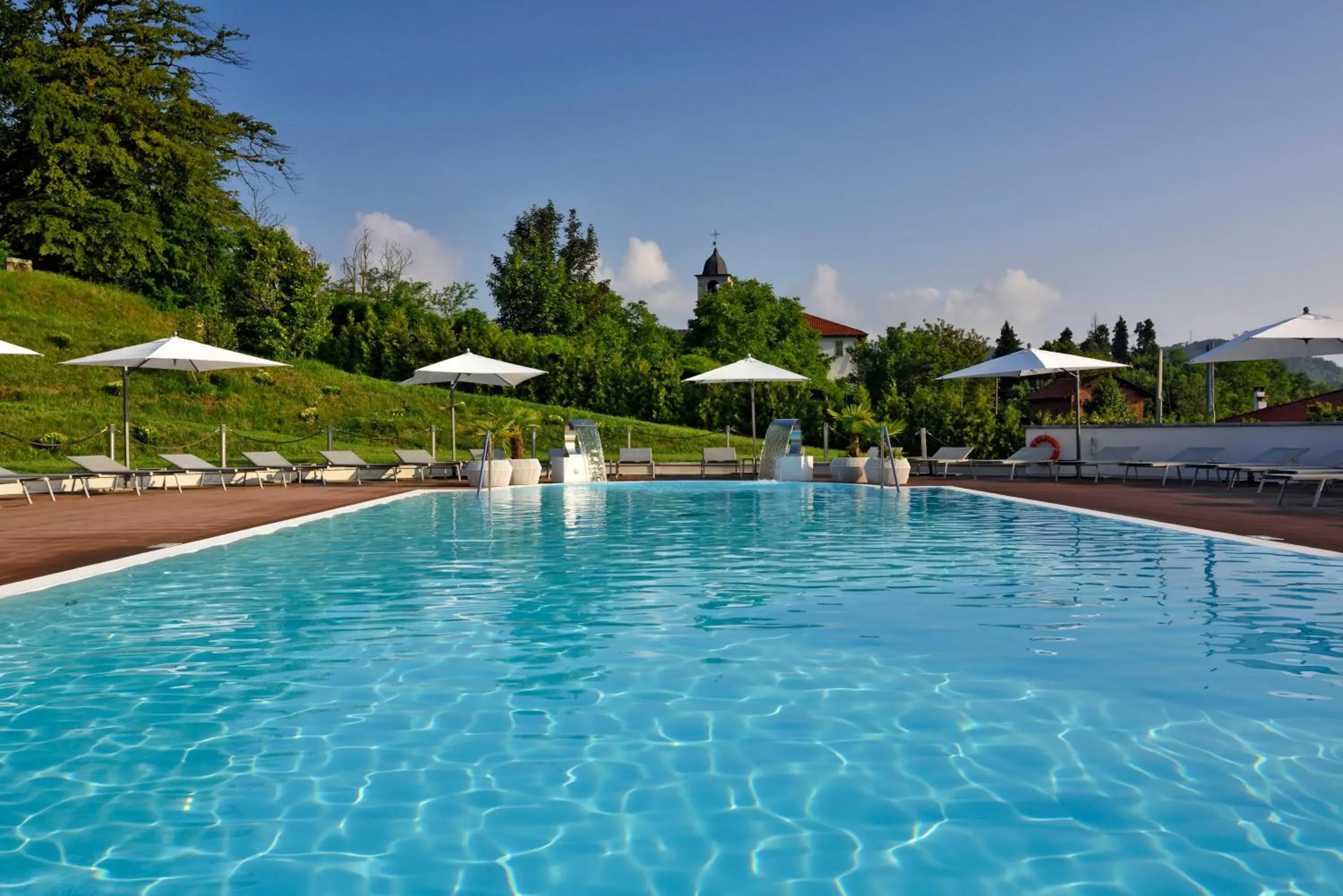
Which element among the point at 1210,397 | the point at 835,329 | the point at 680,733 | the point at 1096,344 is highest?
the point at 835,329

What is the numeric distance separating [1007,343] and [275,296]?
48.7m

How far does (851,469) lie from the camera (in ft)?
60.7

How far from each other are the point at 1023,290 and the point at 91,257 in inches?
1232

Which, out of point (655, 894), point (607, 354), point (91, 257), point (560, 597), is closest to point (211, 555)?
point (560, 597)

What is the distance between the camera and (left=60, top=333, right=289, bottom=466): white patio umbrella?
55.0 ft

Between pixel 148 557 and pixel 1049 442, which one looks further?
pixel 1049 442

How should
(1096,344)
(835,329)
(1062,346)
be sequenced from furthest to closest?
(1096,344)
(835,329)
(1062,346)

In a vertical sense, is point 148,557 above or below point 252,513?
below

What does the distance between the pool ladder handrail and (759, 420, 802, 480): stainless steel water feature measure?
229 centimetres

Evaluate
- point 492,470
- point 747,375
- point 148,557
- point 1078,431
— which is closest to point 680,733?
→ point 148,557

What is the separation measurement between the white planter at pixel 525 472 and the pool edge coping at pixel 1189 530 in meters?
8.53

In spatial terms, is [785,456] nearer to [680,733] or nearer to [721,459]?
[721,459]

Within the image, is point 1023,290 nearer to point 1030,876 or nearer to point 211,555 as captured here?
point 211,555

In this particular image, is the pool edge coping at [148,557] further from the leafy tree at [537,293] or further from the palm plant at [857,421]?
the leafy tree at [537,293]
